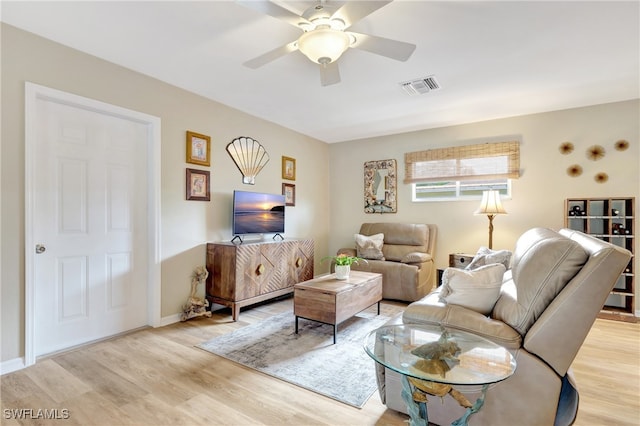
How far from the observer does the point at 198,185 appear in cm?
352

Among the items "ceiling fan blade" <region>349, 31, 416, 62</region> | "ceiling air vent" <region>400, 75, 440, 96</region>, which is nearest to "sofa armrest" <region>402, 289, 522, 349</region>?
"ceiling fan blade" <region>349, 31, 416, 62</region>

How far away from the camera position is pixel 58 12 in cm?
212

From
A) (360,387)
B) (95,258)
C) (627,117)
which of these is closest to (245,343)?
(360,387)

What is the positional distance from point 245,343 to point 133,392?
95cm

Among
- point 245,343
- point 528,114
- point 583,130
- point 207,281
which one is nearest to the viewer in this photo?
point 245,343

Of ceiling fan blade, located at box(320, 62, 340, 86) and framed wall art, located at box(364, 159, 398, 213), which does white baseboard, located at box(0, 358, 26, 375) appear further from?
framed wall art, located at box(364, 159, 398, 213)

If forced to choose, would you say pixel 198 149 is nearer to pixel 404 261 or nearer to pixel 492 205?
pixel 404 261

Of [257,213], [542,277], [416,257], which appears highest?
[257,213]

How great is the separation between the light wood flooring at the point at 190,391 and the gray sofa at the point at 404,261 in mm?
1782

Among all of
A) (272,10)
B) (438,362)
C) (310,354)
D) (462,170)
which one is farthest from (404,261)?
(272,10)

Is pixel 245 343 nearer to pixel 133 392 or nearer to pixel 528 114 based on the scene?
pixel 133 392

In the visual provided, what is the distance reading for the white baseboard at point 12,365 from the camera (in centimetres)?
217

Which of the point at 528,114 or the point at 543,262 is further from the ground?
the point at 528,114

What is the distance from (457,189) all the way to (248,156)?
3218 millimetres
